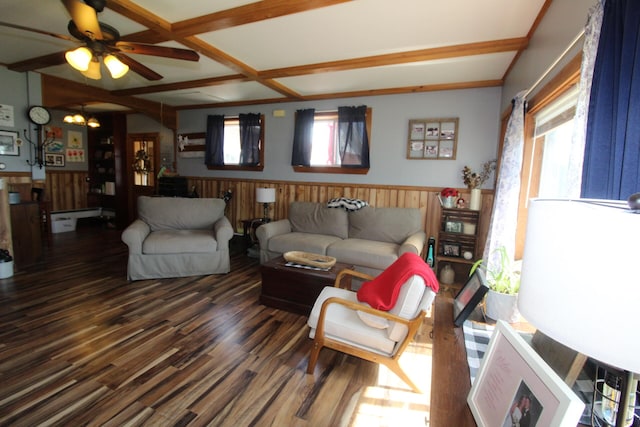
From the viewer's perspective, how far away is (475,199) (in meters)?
3.75

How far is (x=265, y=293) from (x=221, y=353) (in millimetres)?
843

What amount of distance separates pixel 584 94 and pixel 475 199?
2673 mm

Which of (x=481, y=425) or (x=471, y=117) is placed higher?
(x=471, y=117)

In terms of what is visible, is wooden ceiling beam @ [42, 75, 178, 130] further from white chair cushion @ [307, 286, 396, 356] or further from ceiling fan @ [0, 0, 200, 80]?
white chair cushion @ [307, 286, 396, 356]

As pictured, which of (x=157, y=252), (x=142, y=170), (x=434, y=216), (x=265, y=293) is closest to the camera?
(x=265, y=293)

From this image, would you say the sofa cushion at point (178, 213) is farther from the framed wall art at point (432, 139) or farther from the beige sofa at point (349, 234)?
the framed wall art at point (432, 139)

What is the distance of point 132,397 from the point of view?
1.79 meters

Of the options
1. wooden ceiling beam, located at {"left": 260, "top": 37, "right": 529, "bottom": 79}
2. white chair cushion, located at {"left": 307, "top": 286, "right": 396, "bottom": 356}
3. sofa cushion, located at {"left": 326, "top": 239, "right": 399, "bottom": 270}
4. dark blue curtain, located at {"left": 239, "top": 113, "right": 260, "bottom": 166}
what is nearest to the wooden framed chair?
white chair cushion, located at {"left": 307, "top": 286, "right": 396, "bottom": 356}

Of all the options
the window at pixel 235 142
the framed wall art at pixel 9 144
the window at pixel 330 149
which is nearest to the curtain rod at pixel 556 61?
the window at pixel 330 149

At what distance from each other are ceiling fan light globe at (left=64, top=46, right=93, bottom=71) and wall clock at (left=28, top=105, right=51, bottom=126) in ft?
9.63

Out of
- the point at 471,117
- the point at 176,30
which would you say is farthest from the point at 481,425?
the point at 471,117

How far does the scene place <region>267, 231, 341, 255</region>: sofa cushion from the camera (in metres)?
3.71

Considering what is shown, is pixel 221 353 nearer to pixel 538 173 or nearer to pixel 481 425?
pixel 481 425

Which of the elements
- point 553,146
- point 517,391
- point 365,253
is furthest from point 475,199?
point 517,391
